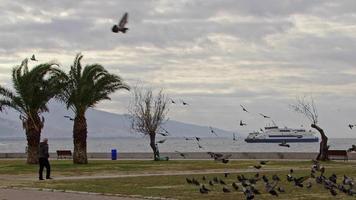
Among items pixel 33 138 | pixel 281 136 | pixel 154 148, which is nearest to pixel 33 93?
pixel 33 138

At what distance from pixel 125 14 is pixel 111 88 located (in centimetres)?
2191

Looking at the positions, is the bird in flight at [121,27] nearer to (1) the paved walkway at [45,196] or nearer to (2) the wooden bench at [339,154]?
(1) the paved walkway at [45,196]

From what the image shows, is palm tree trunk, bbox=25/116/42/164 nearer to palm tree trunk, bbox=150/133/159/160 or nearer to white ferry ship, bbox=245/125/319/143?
palm tree trunk, bbox=150/133/159/160

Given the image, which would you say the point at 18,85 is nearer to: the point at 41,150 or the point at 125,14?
the point at 41,150

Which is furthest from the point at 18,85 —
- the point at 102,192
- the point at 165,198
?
the point at 165,198

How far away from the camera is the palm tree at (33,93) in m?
38.7

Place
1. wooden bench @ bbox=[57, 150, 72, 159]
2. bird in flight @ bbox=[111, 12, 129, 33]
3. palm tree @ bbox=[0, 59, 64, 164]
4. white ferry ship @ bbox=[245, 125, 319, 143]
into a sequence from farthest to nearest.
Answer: white ferry ship @ bbox=[245, 125, 319, 143], wooden bench @ bbox=[57, 150, 72, 159], palm tree @ bbox=[0, 59, 64, 164], bird in flight @ bbox=[111, 12, 129, 33]

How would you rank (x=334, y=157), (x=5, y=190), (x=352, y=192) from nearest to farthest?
(x=352, y=192), (x=5, y=190), (x=334, y=157)

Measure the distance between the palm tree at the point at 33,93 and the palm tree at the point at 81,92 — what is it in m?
0.73

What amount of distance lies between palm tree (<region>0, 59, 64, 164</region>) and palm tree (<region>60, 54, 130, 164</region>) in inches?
28.8

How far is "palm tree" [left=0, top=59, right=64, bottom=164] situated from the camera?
38719mm

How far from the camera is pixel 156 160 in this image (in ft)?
145

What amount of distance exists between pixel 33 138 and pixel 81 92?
11.9 ft

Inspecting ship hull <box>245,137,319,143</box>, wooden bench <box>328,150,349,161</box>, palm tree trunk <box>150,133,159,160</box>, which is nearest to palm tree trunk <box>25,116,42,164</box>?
palm tree trunk <box>150,133,159,160</box>
